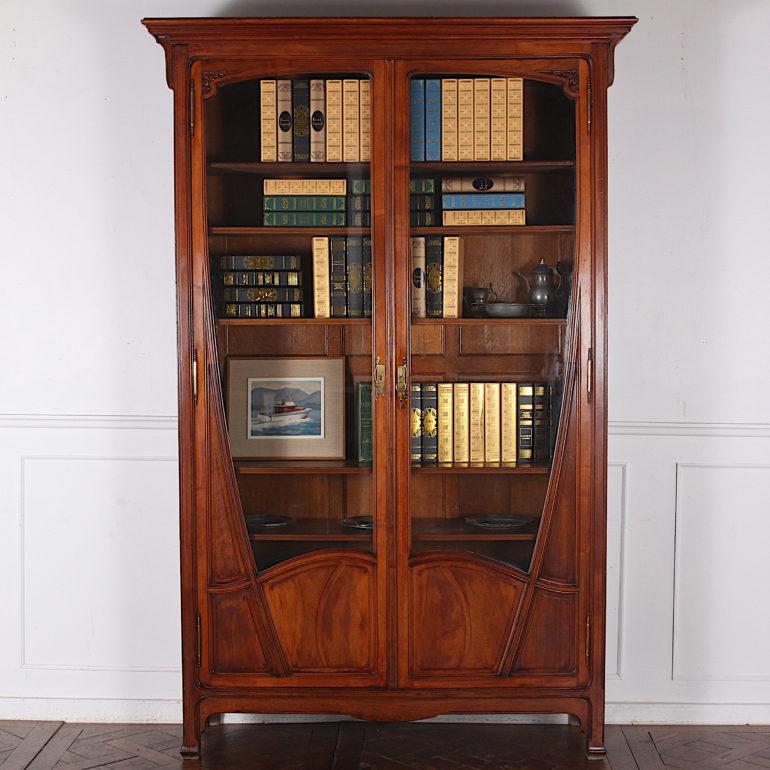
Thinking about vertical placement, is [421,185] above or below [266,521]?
above

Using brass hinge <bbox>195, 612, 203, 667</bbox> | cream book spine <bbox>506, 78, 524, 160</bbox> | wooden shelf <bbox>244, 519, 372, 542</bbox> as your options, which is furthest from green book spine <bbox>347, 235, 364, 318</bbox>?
brass hinge <bbox>195, 612, 203, 667</bbox>

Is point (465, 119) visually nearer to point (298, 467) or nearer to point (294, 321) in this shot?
point (294, 321)

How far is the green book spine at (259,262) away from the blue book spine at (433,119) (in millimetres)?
516

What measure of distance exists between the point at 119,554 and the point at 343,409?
108cm

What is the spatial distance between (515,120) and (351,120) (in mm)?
494

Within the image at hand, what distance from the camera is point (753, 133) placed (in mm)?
3074

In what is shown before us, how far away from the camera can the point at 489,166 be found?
2715 mm

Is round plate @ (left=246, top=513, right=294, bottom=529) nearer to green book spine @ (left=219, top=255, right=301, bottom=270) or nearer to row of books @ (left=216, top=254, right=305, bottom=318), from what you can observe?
row of books @ (left=216, top=254, right=305, bottom=318)

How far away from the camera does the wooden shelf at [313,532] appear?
2.76 m

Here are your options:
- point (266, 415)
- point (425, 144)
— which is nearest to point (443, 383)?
point (266, 415)

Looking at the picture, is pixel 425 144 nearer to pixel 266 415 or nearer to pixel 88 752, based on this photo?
pixel 266 415

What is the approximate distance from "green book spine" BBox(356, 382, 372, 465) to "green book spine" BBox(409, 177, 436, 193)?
60 centimetres

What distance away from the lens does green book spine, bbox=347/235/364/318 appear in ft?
8.89

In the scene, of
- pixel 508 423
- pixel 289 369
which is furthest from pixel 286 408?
pixel 508 423
